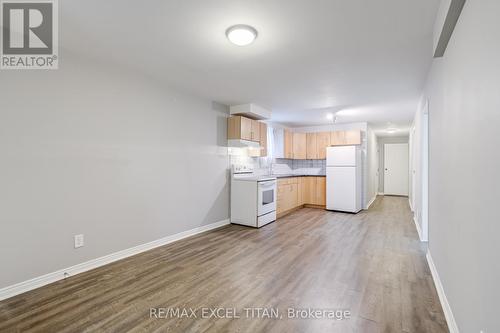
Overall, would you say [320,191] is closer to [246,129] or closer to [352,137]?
[352,137]

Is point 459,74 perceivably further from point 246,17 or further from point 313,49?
point 246,17

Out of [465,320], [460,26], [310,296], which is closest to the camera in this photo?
[465,320]

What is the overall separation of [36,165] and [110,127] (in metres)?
0.88

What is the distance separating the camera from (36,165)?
2.42m

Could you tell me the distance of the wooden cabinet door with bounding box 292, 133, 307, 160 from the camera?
290 inches

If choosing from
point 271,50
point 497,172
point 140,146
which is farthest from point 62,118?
point 497,172

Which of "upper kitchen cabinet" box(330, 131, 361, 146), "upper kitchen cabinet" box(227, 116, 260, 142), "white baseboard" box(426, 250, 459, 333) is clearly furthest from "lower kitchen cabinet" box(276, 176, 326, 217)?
"white baseboard" box(426, 250, 459, 333)

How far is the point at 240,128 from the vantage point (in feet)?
15.9

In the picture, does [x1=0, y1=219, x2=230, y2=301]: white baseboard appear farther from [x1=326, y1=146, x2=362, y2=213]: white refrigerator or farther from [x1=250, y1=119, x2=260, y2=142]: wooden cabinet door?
[x1=326, y1=146, x2=362, y2=213]: white refrigerator

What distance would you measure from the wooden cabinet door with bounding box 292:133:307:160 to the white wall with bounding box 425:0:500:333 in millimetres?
5124

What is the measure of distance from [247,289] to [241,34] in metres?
2.47

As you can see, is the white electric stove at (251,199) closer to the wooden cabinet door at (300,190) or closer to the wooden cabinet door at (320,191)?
the wooden cabinet door at (300,190)

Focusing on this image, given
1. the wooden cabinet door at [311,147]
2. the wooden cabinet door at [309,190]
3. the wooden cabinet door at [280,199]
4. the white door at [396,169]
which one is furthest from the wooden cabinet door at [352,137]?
the white door at [396,169]

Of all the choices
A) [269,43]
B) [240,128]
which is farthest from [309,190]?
[269,43]
